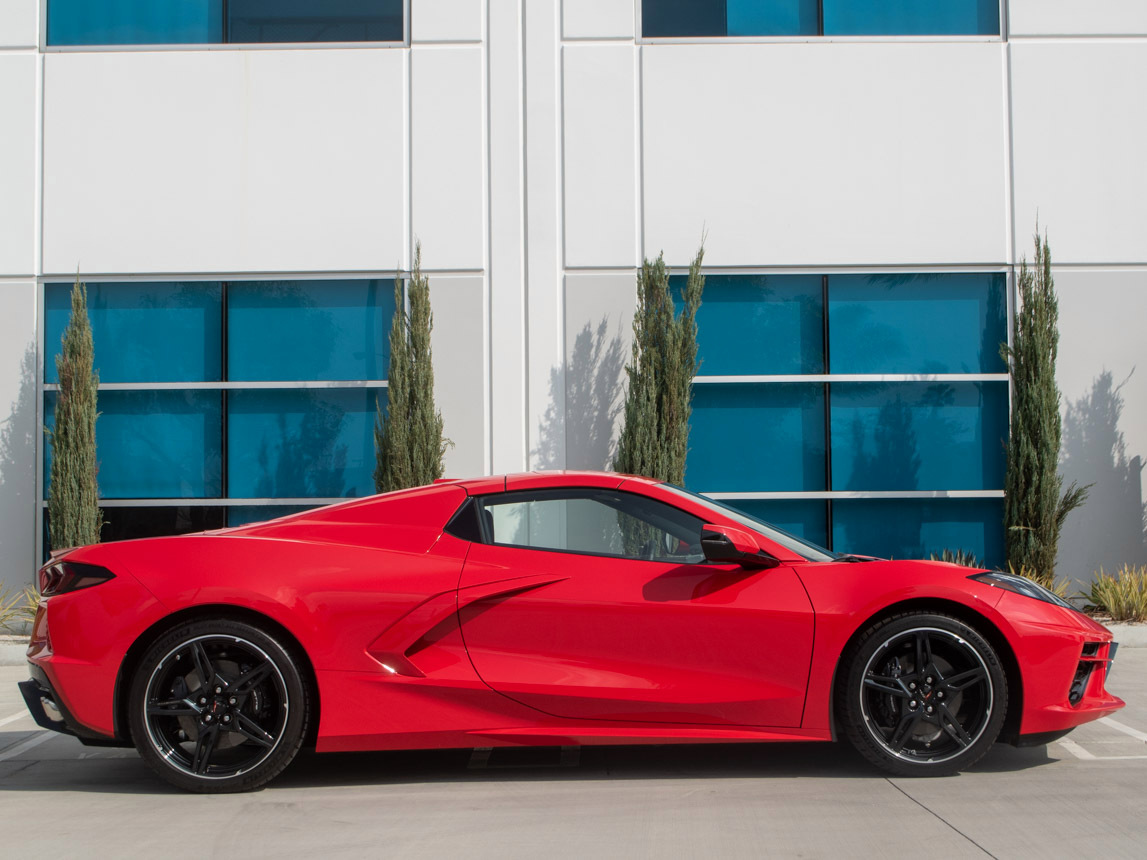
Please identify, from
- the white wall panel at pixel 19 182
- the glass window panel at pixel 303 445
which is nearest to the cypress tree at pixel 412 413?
the glass window panel at pixel 303 445

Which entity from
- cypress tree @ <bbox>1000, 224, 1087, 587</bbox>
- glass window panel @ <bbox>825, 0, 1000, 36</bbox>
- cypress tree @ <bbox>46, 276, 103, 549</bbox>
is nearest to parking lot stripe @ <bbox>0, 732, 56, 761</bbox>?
cypress tree @ <bbox>46, 276, 103, 549</bbox>

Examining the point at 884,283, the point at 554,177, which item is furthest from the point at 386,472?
the point at 884,283

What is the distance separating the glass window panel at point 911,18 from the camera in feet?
34.5

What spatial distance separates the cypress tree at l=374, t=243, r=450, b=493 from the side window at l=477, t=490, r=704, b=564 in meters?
5.18

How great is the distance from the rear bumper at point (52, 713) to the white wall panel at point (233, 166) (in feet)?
21.0

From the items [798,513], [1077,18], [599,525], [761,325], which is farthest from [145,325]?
[1077,18]

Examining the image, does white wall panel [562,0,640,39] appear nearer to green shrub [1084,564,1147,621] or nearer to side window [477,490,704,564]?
green shrub [1084,564,1147,621]

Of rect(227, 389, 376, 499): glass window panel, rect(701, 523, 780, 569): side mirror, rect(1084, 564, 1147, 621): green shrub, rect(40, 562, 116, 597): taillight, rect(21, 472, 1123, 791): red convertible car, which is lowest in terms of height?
rect(1084, 564, 1147, 621): green shrub

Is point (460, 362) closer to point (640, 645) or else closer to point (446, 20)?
point (446, 20)

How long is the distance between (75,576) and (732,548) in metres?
2.73

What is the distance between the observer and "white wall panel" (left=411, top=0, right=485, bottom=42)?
10.5 meters

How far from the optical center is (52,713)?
14.7 ft

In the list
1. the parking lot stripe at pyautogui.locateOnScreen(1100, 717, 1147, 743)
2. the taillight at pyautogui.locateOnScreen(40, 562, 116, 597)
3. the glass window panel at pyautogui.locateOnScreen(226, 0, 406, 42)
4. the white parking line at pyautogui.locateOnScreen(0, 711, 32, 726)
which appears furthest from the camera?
the glass window panel at pyautogui.locateOnScreen(226, 0, 406, 42)

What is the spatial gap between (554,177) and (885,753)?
23.6ft
